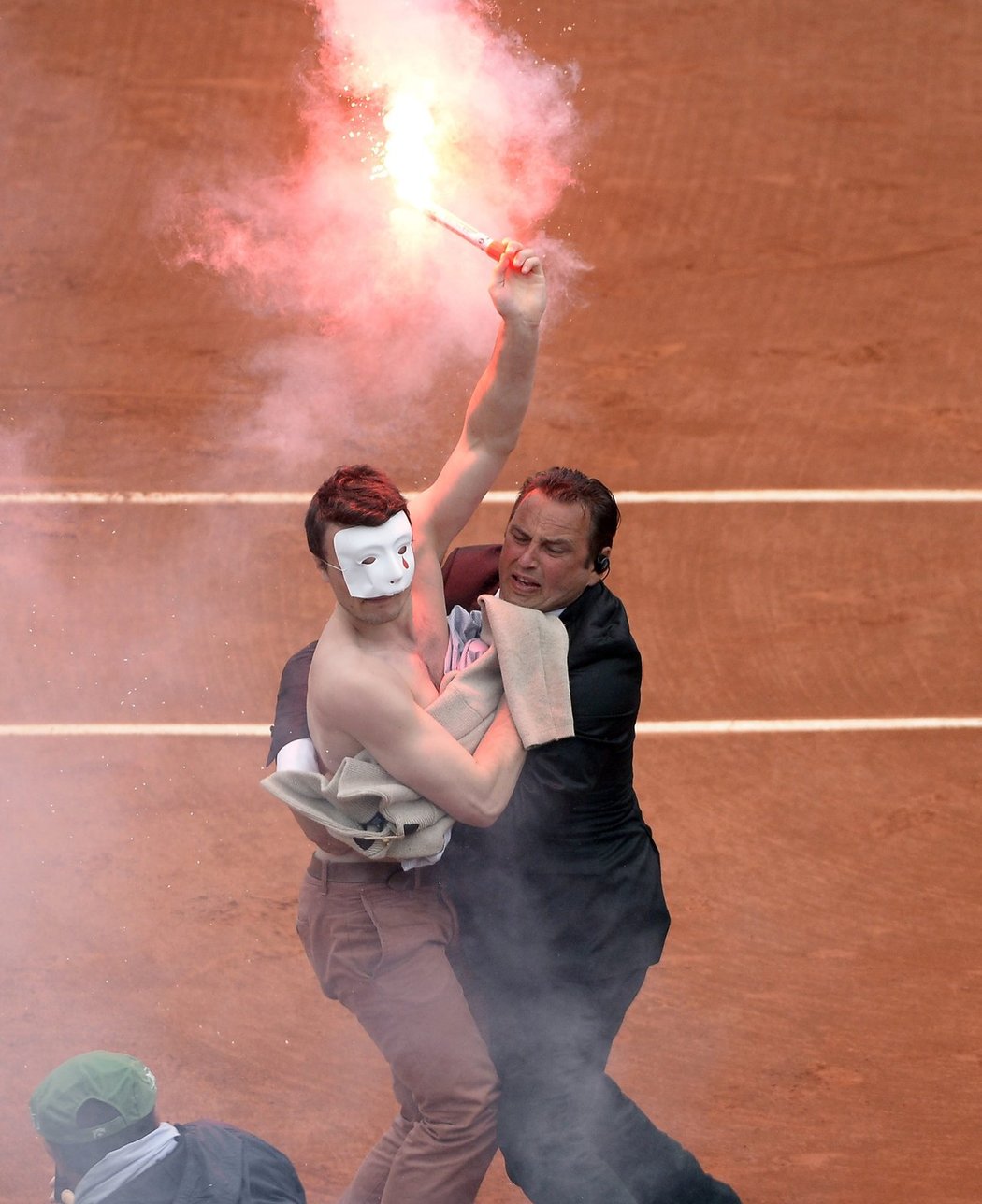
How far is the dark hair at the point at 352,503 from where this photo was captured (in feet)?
12.4

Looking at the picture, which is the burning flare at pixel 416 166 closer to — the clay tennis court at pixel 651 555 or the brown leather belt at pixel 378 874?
the brown leather belt at pixel 378 874

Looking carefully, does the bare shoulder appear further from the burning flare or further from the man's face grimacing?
the burning flare

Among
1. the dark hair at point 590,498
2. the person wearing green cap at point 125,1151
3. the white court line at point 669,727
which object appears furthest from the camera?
the white court line at point 669,727

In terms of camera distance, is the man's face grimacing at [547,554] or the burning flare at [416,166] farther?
the burning flare at [416,166]

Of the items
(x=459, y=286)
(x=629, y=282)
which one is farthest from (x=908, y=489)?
(x=459, y=286)

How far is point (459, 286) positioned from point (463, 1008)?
5.30 metres

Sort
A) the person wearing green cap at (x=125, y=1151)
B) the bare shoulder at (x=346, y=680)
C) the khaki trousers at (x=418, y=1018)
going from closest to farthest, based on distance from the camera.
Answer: the person wearing green cap at (x=125, y=1151), the bare shoulder at (x=346, y=680), the khaki trousers at (x=418, y=1018)

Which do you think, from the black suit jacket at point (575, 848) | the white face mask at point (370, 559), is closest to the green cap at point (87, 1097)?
the black suit jacket at point (575, 848)

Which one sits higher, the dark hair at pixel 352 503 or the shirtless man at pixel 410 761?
the dark hair at pixel 352 503

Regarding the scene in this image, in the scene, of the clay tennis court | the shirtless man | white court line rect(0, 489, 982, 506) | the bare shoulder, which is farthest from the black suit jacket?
white court line rect(0, 489, 982, 506)

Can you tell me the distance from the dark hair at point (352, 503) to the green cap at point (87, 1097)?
51.2 inches

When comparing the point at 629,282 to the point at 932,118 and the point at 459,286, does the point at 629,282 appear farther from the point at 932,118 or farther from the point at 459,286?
the point at 932,118

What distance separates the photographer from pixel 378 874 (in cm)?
404

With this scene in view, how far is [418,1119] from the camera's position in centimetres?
411
